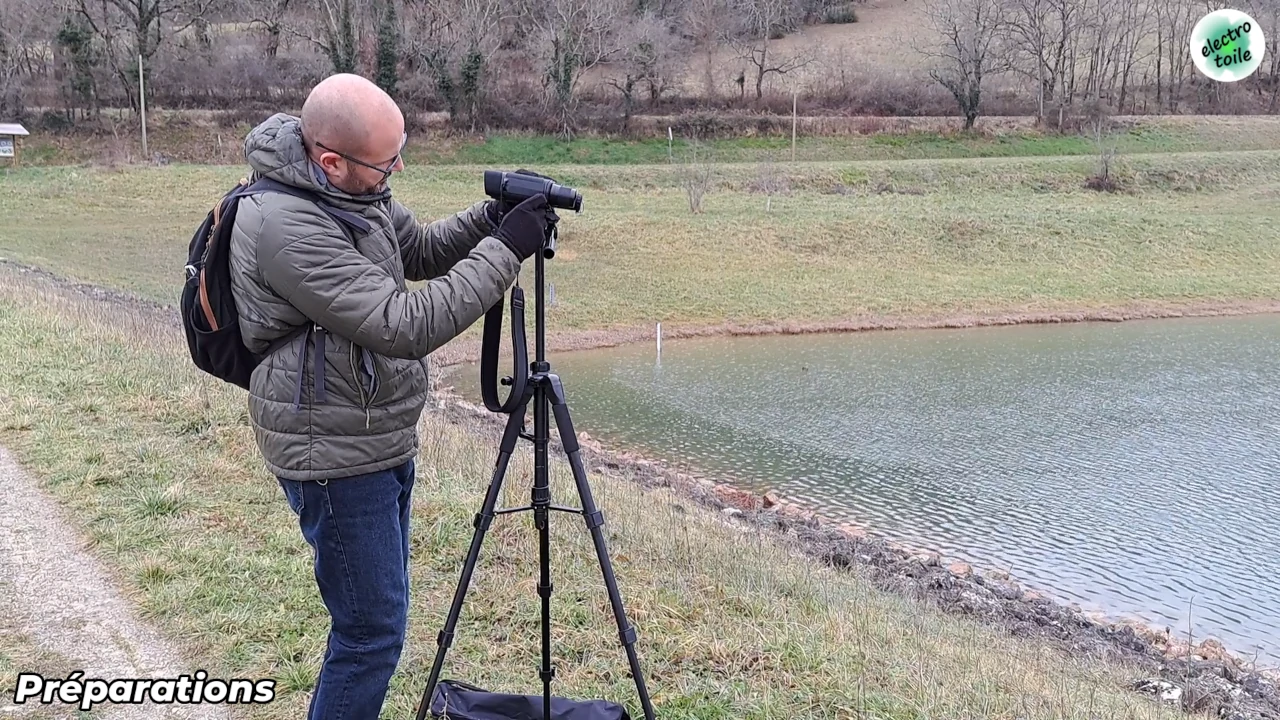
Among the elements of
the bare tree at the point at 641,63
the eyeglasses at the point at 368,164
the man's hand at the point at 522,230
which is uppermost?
the bare tree at the point at 641,63

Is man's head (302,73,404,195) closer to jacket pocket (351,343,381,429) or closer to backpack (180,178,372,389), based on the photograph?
backpack (180,178,372,389)

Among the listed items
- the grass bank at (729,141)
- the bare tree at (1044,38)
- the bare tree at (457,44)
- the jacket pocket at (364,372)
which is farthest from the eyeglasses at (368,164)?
the bare tree at (1044,38)

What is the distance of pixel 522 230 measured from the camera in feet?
7.79

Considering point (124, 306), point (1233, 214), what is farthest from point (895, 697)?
point (1233, 214)

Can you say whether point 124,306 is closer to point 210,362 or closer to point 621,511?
point 621,511

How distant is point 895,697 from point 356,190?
7.91 feet

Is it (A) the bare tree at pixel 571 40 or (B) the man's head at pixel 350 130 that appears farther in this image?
(A) the bare tree at pixel 571 40

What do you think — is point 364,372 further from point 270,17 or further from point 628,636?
point 270,17

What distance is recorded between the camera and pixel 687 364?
52.0 ft

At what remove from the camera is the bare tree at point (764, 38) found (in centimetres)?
4969

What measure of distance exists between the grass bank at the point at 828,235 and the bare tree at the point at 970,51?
12250 mm

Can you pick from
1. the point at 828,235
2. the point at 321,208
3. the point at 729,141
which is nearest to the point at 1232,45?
the point at 828,235

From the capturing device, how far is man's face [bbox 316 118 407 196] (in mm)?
2152

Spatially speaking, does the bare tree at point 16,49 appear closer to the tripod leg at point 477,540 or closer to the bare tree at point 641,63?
the bare tree at point 641,63
